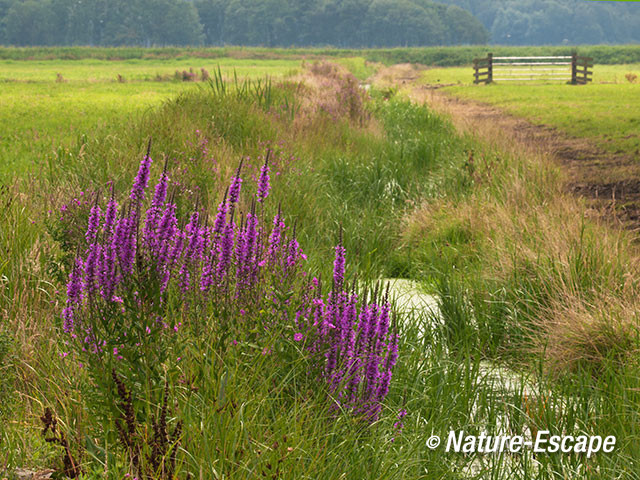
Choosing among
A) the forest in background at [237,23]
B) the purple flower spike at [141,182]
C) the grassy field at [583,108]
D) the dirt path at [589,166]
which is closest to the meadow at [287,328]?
the purple flower spike at [141,182]

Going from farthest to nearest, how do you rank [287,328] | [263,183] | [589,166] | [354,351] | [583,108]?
[583,108] → [589,166] → [263,183] → [287,328] → [354,351]

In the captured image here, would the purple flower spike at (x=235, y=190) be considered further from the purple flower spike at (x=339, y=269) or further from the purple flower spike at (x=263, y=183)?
the purple flower spike at (x=339, y=269)

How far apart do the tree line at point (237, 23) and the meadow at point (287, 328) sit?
140180 millimetres

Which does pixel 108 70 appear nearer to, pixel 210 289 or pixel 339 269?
pixel 210 289

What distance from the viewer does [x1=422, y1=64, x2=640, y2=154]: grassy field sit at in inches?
699

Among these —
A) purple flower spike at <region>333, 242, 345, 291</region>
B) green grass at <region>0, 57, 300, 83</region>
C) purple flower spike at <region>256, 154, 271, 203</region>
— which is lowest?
purple flower spike at <region>333, 242, 345, 291</region>

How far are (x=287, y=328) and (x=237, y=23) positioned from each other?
166 m

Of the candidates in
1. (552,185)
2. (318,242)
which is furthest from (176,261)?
(552,185)

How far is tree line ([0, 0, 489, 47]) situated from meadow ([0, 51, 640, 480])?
A: 140 metres

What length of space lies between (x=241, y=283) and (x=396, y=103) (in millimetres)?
17231

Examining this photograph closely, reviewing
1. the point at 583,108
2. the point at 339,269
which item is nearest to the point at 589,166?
the point at 339,269

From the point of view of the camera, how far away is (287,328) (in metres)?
3.33

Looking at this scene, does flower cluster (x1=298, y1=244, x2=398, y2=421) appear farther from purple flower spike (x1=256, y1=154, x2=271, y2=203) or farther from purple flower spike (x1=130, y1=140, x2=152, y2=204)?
purple flower spike (x1=130, y1=140, x2=152, y2=204)

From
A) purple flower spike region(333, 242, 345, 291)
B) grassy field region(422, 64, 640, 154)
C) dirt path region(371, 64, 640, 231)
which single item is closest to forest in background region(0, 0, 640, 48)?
grassy field region(422, 64, 640, 154)
